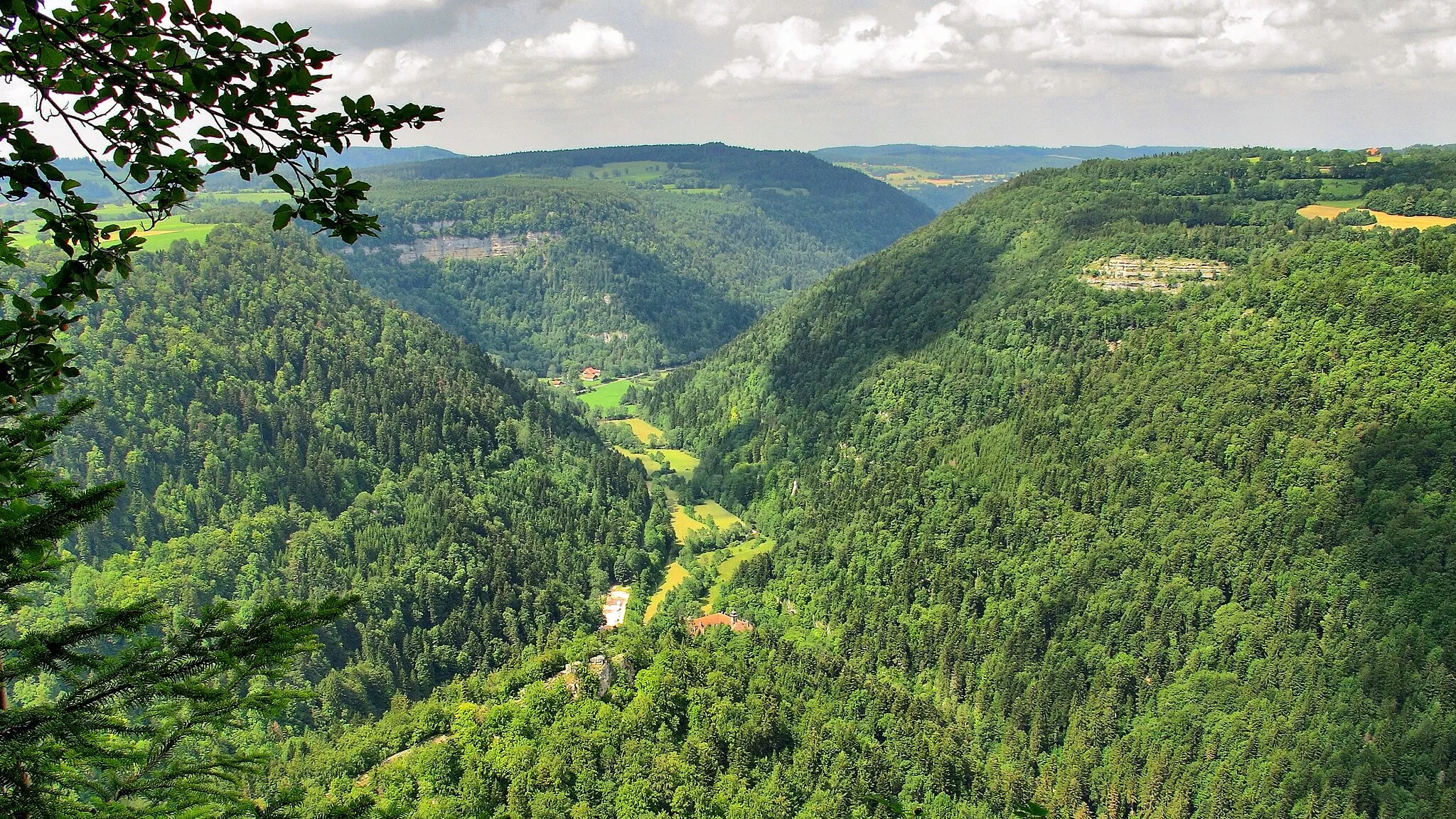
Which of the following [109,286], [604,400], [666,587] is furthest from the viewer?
[604,400]

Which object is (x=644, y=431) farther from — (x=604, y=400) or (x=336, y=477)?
(x=336, y=477)

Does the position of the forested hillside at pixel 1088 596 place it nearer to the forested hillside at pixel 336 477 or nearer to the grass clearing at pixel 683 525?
the grass clearing at pixel 683 525

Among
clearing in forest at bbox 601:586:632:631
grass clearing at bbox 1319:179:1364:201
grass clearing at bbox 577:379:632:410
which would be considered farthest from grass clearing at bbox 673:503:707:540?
grass clearing at bbox 1319:179:1364:201

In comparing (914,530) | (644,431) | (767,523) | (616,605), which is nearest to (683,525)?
(767,523)

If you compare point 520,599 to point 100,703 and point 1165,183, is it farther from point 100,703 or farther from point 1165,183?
point 1165,183

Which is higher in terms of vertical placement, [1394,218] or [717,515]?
[1394,218]

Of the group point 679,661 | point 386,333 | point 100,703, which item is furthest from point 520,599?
point 100,703

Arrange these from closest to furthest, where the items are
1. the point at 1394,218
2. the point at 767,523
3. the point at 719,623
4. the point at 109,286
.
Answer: the point at 109,286
the point at 719,623
the point at 1394,218
the point at 767,523

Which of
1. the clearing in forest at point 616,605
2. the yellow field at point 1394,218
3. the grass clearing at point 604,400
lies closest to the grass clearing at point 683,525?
the clearing in forest at point 616,605
